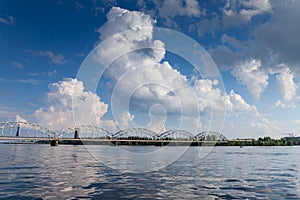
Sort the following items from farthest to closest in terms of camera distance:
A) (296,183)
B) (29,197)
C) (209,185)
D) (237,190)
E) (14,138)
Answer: (14,138), (296,183), (209,185), (237,190), (29,197)

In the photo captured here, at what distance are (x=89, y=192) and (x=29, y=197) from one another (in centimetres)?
424

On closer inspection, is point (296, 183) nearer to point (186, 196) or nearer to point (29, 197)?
point (186, 196)

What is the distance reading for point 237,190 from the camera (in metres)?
22.8

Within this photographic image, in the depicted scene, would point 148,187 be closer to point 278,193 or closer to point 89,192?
point 89,192

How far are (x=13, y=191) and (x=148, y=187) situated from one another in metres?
10.7

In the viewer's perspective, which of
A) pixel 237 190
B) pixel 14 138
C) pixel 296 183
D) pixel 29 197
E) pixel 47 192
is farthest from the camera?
pixel 14 138

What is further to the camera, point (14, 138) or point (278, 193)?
point (14, 138)

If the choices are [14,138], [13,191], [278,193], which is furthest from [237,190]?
[14,138]

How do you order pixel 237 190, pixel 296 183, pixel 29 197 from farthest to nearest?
pixel 296 183
pixel 237 190
pixel 29 197

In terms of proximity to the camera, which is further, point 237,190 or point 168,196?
point 237,190

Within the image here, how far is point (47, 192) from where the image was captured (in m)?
21.0

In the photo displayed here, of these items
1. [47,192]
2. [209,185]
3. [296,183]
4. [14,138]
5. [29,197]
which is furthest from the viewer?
[14,138]

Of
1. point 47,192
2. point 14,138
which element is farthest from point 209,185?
point 14,138

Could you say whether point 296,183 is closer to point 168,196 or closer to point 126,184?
point 168,196
